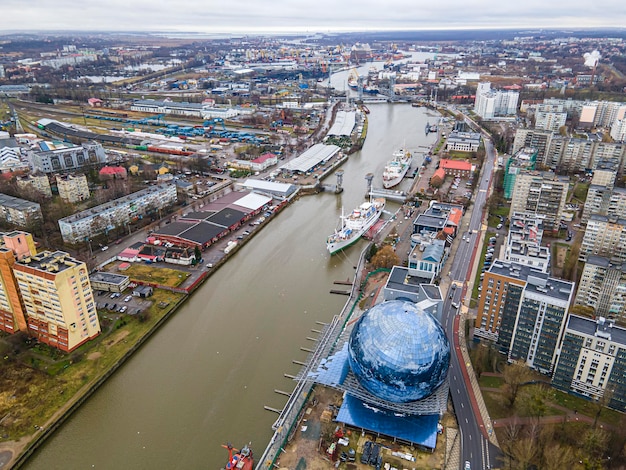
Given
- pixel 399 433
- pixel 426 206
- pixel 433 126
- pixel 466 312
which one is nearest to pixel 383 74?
pixel 433 126

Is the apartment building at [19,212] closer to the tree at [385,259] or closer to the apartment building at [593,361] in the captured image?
the tree at [385,259]

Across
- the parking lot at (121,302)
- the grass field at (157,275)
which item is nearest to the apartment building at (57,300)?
the parking lot at (121,302)

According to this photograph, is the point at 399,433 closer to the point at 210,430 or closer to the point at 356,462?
the point at 356,462

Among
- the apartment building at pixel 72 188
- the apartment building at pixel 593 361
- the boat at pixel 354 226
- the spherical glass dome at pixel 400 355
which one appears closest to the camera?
the spherical glass dome at pixel 400 355

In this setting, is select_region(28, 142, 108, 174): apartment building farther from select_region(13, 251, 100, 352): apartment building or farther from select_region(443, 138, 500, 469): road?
select_region(443, 138, 500, 469): road

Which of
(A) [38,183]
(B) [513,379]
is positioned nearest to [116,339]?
(B) [513,379]

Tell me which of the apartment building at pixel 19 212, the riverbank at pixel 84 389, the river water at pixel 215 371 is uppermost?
the apartment building at pixel 19 212

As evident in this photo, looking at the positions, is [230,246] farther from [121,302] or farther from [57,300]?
[57,300]
